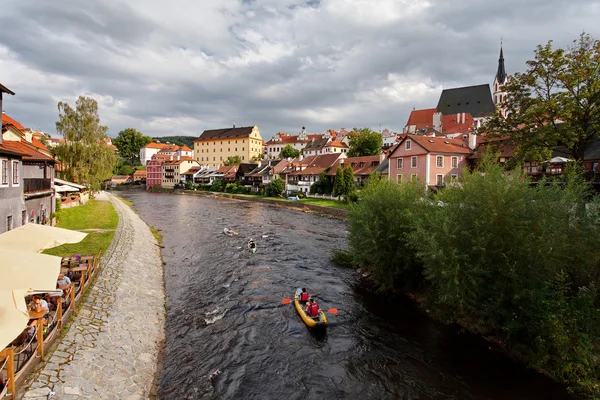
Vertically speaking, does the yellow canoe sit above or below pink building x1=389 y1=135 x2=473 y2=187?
below

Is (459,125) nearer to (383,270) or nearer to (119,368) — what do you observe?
(383,270)

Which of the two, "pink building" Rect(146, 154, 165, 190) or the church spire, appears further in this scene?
"pink building" Rect(146, 154, 165, 190)

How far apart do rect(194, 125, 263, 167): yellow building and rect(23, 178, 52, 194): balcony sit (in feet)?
339

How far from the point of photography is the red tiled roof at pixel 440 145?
140 feet

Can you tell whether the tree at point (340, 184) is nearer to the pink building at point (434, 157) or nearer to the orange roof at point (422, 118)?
the pink building at point (434, 157)

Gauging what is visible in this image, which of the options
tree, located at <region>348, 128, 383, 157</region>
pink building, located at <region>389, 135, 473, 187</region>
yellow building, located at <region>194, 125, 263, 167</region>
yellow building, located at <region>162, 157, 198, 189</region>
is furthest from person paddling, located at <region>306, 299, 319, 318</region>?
yellow building, located at <region>194, 125, 263, 167</region>

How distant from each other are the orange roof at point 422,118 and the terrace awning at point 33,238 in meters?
96.7

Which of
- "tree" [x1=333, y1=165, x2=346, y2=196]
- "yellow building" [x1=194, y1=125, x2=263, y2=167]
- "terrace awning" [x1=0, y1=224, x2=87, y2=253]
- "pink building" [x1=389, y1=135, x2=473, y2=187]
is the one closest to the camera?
"terrace awning" [x1=0, y1=224, x2=87, y2=253]

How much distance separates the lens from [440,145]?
4356cm

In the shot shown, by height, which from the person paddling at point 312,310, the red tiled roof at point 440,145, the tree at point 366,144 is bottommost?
the person paddling at point 312,310

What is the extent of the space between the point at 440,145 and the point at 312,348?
124 feet

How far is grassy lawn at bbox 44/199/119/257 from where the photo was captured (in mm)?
19309

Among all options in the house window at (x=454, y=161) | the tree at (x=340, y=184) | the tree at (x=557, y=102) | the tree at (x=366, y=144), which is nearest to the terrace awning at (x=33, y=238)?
the tree at (x=557, y=102)

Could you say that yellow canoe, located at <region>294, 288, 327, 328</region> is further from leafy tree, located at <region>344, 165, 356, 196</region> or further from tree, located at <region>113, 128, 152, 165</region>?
tree, located at <region>113, 128, 152, 165</region>
